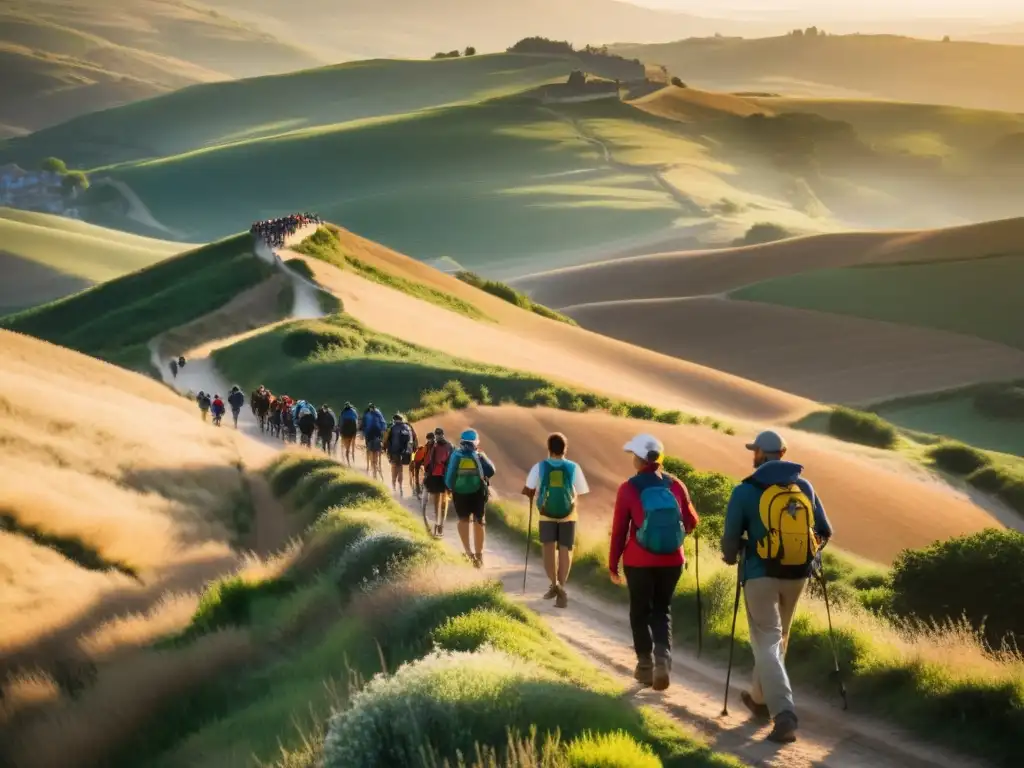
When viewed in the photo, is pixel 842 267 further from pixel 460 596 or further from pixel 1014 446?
pixel 460 596

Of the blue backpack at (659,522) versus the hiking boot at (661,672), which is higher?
the blue backpack at (659,522)

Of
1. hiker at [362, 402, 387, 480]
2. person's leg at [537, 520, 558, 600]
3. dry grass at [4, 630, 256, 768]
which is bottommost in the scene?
hiker at [362, 402, 387, 480]

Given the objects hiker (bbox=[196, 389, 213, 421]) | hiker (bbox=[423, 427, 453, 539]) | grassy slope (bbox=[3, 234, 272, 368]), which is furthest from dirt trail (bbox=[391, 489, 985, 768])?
grassy slope (bbox=[3, 234, 272, 368])

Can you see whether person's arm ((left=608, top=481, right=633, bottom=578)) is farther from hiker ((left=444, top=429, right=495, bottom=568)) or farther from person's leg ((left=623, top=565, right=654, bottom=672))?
hiker ((left=444, top=429, right=495, bottom=568))

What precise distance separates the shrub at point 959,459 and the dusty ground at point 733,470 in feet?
13.2

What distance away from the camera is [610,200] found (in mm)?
173000

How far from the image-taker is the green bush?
201ft

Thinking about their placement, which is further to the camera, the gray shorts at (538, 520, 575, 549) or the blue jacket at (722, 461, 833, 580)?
the gray shorts at (538, 520, 575, 549)

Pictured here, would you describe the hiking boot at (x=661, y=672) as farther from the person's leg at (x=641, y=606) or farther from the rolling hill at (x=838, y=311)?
the rolling hill at (x=838, y=311)

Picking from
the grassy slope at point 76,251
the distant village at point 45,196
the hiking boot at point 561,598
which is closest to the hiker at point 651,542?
the hiking boot at point 561,598

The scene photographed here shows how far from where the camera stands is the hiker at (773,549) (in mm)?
8648

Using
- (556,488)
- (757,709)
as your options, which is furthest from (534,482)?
(757,709)

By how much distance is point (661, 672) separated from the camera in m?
9.85

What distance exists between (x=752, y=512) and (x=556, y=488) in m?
4.21
